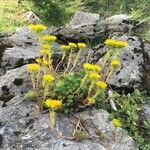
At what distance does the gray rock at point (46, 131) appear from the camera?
5.35 meters

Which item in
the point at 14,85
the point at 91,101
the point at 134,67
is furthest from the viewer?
the point at 134,67

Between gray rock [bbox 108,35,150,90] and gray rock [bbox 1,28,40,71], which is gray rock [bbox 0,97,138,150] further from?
gray rock [bbox 1,28,40,71]

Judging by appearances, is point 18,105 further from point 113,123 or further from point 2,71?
point 2,71

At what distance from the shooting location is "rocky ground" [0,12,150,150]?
5402mm

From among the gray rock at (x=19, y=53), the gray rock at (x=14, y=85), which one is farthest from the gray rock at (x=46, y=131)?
the gray rock at (x=19, y=53)

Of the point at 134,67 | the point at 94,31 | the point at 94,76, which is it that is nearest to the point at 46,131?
the point at 94,76

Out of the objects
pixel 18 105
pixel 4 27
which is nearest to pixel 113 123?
pixel 18 105

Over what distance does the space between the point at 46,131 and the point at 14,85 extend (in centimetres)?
112

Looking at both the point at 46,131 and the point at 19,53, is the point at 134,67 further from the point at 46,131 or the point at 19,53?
the point at 46,131

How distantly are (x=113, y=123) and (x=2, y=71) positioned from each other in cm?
299

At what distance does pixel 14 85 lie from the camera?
6.37m

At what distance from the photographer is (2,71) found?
7855 mm

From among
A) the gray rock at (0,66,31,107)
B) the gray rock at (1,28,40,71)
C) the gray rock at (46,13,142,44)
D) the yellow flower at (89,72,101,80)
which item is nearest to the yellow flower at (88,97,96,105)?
the yellow flower at (89,72,101,80)

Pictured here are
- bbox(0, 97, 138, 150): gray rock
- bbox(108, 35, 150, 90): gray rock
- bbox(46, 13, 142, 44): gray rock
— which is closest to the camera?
bbox(0, 97, 138, 150): gray rock
